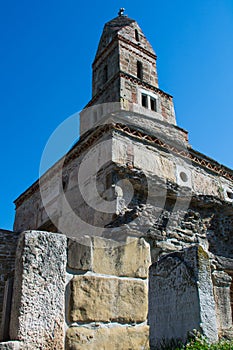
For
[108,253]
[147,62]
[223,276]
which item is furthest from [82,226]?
[147,62]

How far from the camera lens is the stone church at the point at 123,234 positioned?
6.95 feet

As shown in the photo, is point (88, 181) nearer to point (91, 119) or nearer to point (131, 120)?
point (131, 120)

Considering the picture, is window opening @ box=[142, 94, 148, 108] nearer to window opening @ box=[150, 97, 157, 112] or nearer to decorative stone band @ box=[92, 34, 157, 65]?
window opening @ box=[150, 97, 157, 112]

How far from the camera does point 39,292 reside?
80.4 inches

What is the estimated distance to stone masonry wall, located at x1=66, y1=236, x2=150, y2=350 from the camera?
2.16m

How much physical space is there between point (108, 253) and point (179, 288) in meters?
1.64

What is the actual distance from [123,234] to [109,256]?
12.9 ft

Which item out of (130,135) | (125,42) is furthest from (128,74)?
(130,135)

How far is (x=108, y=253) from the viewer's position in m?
2.43

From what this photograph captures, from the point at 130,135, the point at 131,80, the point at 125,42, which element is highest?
the point at 125,42

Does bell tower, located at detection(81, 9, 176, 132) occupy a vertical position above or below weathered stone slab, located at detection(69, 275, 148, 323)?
above

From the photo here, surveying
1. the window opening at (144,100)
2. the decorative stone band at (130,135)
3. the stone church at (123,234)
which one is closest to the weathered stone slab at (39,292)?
the stone church at (123,234)

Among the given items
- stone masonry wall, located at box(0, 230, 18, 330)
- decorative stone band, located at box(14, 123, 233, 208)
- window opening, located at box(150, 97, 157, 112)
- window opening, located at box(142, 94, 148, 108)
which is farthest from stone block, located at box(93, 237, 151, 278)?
window opening, located at box(150, 97, 157, 112)

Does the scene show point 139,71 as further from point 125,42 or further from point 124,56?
point 125,42
